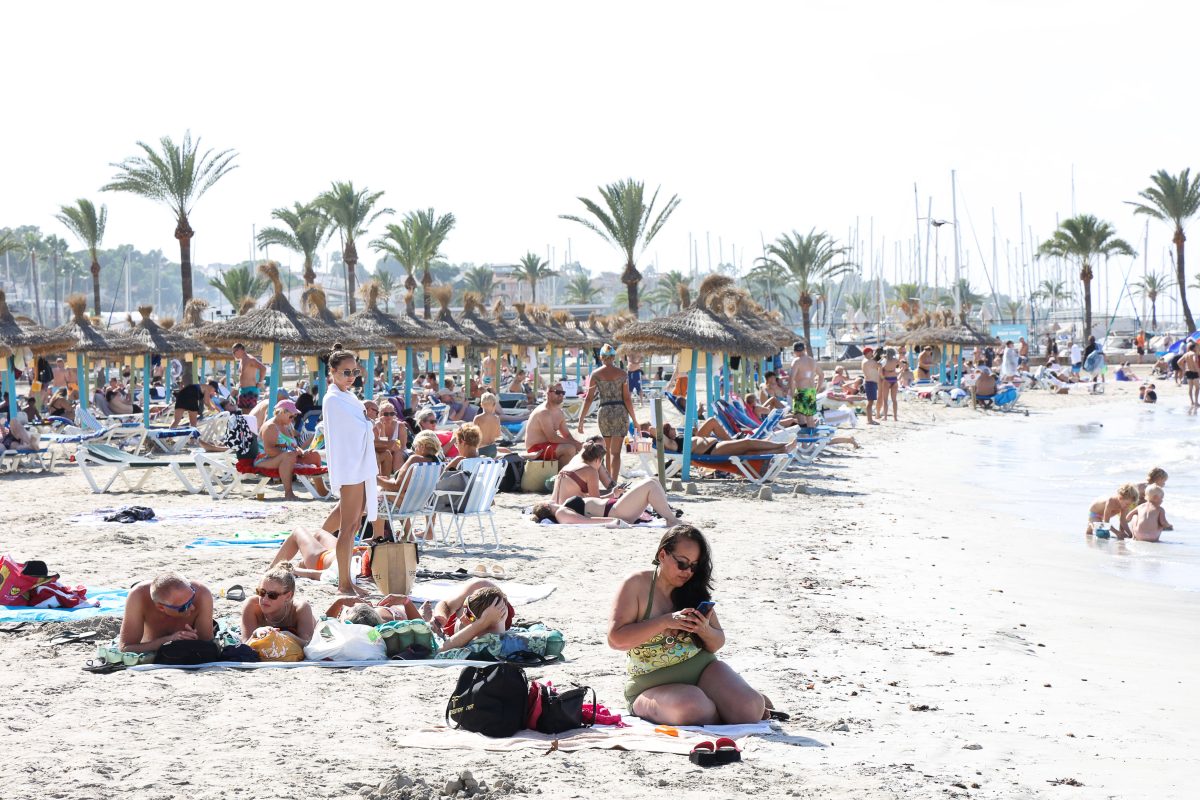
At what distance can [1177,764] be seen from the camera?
431 centimetres

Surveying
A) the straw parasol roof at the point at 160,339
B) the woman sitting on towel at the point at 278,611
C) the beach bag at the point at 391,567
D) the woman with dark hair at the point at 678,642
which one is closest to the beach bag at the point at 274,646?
the woman sitting on towel at the point at 278,611

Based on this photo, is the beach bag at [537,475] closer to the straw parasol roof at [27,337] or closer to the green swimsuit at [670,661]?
the green swimsuit at [670,661]

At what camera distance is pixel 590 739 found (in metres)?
4.39

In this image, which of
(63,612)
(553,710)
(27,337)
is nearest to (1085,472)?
(63,612)

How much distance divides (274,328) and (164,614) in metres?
12.9

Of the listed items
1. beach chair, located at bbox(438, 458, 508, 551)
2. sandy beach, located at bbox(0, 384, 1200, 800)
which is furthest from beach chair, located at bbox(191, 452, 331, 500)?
beach chair, located at bbox(438, 458, 508, 551)

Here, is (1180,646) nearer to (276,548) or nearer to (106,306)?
(276,548)

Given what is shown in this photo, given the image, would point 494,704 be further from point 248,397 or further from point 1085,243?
point 1085,243

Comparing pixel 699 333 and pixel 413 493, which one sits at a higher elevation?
pixel 699 333

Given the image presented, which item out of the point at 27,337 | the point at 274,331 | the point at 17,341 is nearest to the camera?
the point at 274,331

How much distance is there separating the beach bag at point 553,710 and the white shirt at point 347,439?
2868 mm

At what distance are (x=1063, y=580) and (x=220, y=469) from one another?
8.09 m

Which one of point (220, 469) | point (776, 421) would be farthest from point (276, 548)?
point (776, 421)

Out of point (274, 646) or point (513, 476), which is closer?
point (274, 646)
